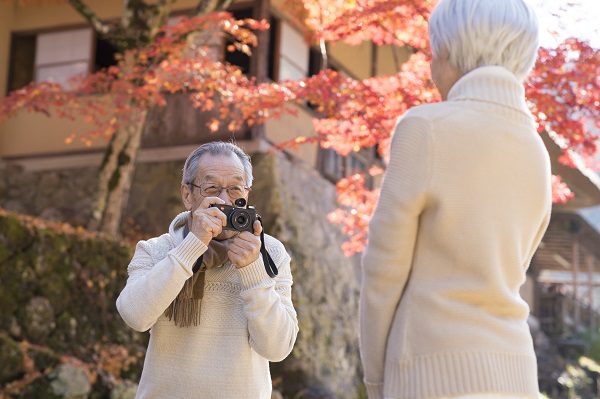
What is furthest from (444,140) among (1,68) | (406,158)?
(1,68)

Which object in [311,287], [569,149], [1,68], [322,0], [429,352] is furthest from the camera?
[1,68]

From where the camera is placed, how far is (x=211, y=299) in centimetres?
356

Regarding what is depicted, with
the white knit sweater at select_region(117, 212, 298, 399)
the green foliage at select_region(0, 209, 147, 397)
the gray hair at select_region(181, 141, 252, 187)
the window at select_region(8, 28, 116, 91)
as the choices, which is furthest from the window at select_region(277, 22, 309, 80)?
the white knit sweater at select_region(117, 212, 298, 399)

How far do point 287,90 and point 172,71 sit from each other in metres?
1.48

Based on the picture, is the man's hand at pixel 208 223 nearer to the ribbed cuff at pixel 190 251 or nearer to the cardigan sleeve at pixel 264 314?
the ribbed cuff at pixel 190 251

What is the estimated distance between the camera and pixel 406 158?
8.30ft

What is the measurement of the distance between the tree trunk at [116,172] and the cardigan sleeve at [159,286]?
26.1 feet

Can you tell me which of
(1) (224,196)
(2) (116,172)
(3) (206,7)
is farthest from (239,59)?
(1) (224,196)

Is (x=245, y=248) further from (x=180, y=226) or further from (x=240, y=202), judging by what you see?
(x=180, y=226)

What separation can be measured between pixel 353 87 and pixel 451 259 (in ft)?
23.0

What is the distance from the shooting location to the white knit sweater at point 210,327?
338 centimetres

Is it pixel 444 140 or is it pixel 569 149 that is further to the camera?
pixel 569 149

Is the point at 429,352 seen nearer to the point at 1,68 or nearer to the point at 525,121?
the point at 525,121

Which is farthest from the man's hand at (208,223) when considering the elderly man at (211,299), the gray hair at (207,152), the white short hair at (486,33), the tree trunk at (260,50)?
the tree trunk at (260,50)
